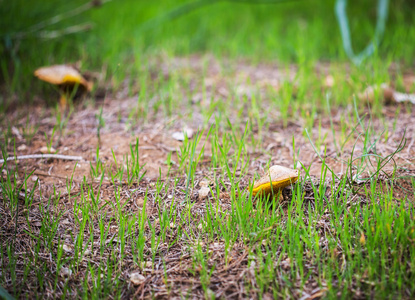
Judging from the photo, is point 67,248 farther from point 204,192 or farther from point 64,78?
point 64,78

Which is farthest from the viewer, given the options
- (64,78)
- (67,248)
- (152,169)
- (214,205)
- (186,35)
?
(186,35)

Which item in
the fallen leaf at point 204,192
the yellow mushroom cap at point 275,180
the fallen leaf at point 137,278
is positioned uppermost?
the yellow mushroom cap at point 275,180

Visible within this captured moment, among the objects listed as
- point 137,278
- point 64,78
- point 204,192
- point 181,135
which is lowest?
point 137,278

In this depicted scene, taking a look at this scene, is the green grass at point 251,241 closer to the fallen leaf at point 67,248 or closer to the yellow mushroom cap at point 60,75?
the fallen leaf at point 67,248

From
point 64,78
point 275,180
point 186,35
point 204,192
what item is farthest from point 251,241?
point 186,35

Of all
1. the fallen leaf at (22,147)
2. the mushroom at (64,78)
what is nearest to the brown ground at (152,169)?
the fallen leaf at (22,147)

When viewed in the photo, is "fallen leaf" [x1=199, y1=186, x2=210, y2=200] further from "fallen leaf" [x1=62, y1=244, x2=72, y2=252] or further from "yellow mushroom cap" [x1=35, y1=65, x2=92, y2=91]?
"yellow mushroom cap" [x1=35, y1=65, x2=92, y2=91]

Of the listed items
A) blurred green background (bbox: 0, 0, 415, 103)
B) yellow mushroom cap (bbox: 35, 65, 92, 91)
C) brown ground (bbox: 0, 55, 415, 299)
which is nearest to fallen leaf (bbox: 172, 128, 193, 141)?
brown ground (bbox: 0, 55, 415, 299)

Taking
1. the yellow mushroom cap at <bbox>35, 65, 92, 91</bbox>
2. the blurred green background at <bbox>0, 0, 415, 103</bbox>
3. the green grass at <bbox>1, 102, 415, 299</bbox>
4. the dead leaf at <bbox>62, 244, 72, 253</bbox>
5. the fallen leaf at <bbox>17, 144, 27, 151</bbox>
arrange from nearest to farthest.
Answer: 1. the green grass at <bbox>1, 102, 415, 299</bbox>
2. the dead leaf at <bbox>62, 244, 72, 253</bbox>
3. the fallen leaf at <bbox>17, 144, 27, 151</bbox>
4. the yellow mushroom cap at <bbox>35, 65, 92, 91</bbox>
5. the blurred green background at <bbox>0, 0, 415, 103</bbox>
